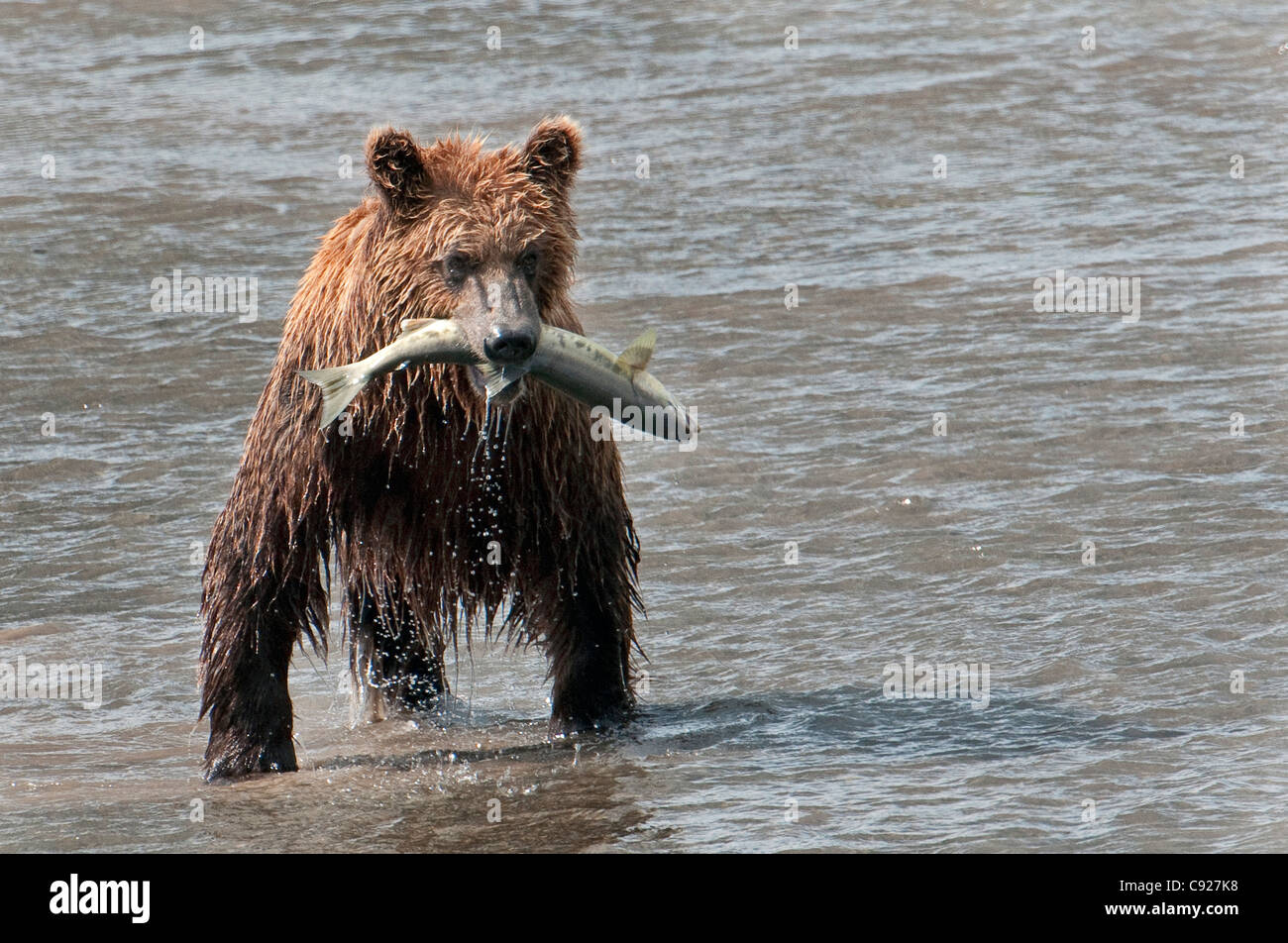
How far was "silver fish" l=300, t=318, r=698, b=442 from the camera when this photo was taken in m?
5.94

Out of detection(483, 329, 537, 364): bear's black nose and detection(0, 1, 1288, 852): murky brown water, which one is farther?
detection(0, 1, 1288, 852): murky brown water

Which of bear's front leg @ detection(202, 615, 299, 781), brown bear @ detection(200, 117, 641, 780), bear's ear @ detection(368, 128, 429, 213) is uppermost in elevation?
bear's ear @ detection(368, 128, 429, 213)

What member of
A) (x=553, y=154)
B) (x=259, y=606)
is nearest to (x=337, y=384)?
(x=259, y=606)

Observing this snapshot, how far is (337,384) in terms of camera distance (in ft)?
19.9

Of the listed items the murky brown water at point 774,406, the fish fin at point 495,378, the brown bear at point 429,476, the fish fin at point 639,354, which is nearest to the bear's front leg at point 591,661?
the brown bear at point 429,476

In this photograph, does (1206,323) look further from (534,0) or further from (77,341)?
(534,0)

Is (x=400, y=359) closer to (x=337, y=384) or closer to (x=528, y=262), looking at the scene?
(x=337, y=384)

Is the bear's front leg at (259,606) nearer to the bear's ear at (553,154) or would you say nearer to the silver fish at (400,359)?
the silver fish at (400,359)

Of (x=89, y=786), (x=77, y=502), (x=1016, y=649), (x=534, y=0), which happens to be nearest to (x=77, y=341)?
(x=77, y=502)

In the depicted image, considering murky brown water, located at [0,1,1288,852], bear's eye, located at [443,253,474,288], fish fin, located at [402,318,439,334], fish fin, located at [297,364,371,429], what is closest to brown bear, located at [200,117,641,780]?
bear's eye, located at [443,253,474,288]

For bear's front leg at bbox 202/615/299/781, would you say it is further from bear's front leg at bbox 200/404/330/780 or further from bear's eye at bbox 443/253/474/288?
bear's eye at bbox 443/253/474/288

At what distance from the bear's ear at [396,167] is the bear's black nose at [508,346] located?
67 centimetres

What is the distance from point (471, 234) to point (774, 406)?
4.48m

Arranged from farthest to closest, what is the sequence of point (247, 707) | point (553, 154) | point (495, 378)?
point (247, 707) < point (553, 154) < point (495, 378)
